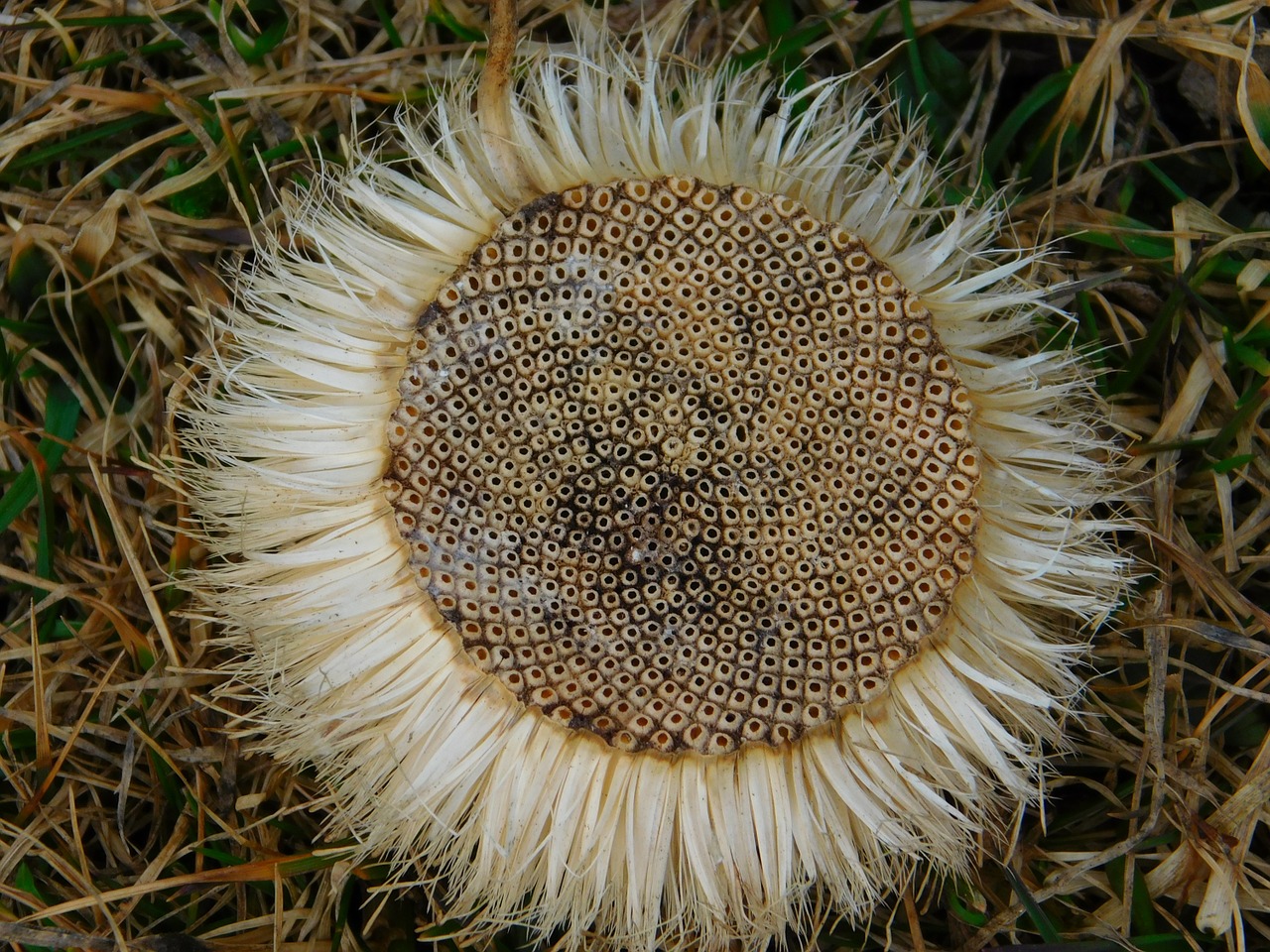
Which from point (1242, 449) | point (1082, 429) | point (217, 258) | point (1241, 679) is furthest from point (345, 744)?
point (1242, 449)

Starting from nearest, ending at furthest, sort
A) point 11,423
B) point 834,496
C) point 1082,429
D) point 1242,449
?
point 834,496, point 1082,429, point 1242,449, point 11,423

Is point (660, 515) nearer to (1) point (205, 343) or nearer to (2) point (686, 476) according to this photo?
(2) point (686, 476)

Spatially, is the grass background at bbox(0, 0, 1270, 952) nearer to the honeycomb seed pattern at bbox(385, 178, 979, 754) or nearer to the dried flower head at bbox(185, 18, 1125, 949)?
the dried flower head at bbox(185, 18, 1125, 949)

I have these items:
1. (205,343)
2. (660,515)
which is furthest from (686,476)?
(205,343)

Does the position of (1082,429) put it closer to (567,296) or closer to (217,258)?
(567,296)

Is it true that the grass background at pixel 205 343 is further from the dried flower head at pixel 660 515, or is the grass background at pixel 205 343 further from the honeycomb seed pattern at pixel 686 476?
the honeycomb seed pattern at pixel 686 476

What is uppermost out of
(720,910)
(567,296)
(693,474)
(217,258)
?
(217,258)

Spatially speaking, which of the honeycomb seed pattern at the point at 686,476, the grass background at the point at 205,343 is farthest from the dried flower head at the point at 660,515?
the grass background at the point at 205,343

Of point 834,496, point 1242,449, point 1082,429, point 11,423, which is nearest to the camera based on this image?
point 834,496
